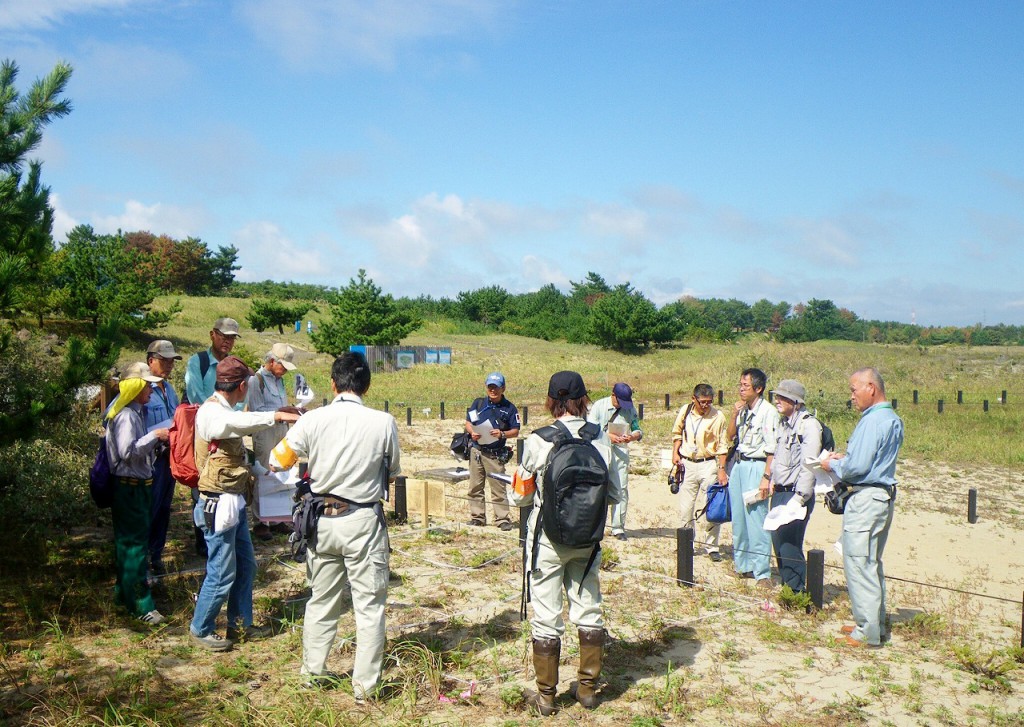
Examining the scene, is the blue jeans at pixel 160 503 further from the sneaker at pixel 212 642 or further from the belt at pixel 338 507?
the belt at pixel 338 507

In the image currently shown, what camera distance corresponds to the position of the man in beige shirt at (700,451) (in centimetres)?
787

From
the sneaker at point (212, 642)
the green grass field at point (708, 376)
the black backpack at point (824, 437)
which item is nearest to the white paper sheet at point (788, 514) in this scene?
the black backpack at point (824, 437)

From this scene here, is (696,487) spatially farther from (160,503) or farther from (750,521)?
(160,503)

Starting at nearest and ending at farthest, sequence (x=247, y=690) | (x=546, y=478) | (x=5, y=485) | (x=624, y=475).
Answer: (x=546, y=478)
(x=247, y=690)
(x=5, y=485)
(x=624, y=475)

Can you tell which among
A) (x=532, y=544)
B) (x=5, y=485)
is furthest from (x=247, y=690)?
(x=5, y=485)

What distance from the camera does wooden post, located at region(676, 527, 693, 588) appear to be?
6.91m

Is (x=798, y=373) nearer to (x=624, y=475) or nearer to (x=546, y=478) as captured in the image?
(x=624, y=475)

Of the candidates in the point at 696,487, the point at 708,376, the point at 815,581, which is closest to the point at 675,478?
the point at 696,487

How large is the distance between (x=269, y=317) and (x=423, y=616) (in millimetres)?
39527

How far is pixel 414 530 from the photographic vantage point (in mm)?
8797

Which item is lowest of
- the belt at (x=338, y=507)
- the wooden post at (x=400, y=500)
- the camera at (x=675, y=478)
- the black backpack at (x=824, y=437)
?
the wooden post at (x=400, y=500)

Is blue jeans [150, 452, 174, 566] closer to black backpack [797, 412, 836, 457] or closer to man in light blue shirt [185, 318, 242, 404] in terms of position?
man in light blue shirt [185, 318, 242, 404]

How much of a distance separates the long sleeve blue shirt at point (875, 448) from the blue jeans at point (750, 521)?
5.39 feet

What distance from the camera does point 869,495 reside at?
5.39 meters
